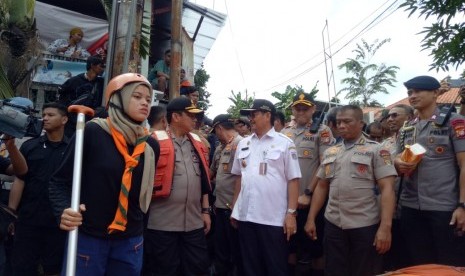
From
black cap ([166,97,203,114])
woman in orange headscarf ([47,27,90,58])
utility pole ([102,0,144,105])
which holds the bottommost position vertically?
black cap ([166,97,203,114])

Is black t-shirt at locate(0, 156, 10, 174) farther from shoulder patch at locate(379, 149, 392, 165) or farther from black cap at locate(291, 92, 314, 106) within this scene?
shoulder patch at locate(379, 149, 392, 165)

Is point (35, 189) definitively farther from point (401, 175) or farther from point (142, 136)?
point (401, 175)

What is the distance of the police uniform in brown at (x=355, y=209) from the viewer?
Result: 3699 mm

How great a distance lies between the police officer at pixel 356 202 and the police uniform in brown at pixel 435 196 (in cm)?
26

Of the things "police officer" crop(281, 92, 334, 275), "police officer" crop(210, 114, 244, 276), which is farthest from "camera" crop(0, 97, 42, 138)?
"police officer" crop(281, 92, 334, 275)

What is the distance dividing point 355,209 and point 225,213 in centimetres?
182

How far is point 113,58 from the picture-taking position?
4547mm

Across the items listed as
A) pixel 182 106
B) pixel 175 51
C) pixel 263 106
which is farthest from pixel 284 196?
pixel 175 51

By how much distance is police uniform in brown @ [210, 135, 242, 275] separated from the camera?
5.07m

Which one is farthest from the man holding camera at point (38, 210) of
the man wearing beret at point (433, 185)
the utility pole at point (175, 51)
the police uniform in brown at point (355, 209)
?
the man wearing beret at point (433, 185)

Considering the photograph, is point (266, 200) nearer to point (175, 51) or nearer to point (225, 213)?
point (225, 213)

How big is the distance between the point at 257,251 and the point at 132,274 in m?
1.59

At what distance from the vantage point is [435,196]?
3.60m

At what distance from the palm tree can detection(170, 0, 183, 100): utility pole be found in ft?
6.08
